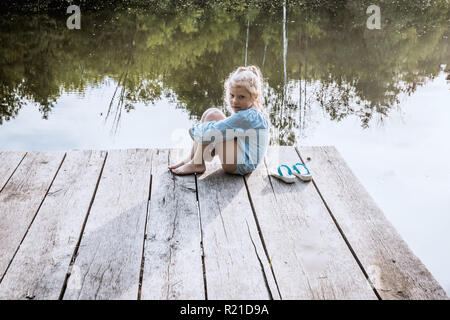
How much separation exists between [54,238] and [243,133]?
108 centimetres

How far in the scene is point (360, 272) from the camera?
1.74 meters

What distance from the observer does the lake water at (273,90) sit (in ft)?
11.1

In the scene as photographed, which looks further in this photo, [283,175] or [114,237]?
[283,175]

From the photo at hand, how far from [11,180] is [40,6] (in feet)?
22.8

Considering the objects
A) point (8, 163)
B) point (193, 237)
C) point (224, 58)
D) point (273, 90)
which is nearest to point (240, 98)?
point (193, 237)

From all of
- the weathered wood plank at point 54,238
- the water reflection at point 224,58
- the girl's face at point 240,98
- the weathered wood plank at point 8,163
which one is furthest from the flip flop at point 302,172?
the weathered wood plank at point 8,163

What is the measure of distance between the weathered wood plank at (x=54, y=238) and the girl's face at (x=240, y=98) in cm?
83

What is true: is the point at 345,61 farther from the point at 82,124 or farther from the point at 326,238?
the point at 326,238

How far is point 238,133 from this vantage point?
2.51 metres

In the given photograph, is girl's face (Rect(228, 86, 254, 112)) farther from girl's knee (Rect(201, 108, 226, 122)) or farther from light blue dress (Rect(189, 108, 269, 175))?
girl's knee (Rect(201, 108, 226, 122))

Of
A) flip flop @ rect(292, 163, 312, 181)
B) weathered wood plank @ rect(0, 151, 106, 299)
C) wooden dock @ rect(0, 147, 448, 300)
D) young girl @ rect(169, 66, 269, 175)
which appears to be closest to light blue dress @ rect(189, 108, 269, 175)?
young girl @ rect(169, 66, 269, 175)

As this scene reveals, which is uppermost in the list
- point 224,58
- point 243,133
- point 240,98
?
point 224,58

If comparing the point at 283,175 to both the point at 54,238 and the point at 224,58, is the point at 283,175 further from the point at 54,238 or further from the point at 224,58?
the point at 224,58

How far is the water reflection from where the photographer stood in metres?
4.61
